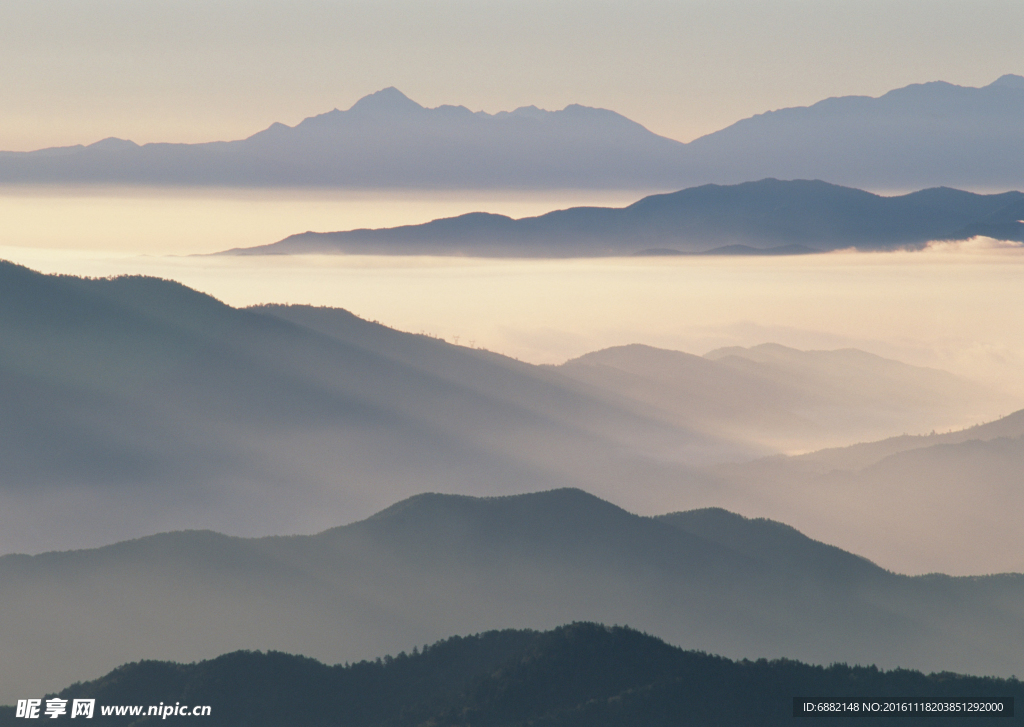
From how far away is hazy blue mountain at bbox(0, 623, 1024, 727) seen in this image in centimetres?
9500

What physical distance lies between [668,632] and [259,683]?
7940 cm

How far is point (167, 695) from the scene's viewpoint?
10231 cm

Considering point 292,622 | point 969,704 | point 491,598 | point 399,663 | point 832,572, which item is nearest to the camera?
point 969,704

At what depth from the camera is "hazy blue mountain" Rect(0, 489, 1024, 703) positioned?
162875 millimetres

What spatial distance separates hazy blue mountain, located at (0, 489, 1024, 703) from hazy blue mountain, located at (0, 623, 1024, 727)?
52744 millimetres

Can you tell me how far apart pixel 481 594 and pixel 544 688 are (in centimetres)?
7798

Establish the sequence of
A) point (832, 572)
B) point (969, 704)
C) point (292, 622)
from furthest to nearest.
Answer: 1. point (832, 572)
2. point (292, 622)
3. point (969, 704)

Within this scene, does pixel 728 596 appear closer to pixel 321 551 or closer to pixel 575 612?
pixel 575 612

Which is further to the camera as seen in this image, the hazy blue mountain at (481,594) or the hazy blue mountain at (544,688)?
the hazy blue mountain at (481,594)

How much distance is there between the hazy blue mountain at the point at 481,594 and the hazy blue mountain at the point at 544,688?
52.7 meters

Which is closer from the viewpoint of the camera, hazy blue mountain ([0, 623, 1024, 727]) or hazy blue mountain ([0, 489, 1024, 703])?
hazy blue mountain ([0, 623, 1024, 727])

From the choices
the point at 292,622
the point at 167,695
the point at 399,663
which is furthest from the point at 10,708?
the point at 292,622

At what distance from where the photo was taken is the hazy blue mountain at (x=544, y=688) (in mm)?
95000

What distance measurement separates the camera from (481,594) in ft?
577
